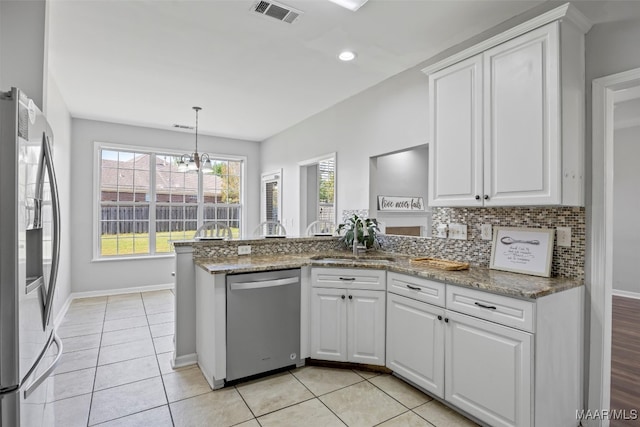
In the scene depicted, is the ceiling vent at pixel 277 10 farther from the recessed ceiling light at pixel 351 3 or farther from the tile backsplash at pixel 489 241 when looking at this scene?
the tile backsplash at pixel 489 241

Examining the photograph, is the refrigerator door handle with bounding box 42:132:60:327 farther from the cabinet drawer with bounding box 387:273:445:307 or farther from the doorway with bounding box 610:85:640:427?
the doorway with bounding box 610:85:640:427

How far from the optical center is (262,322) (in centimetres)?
257

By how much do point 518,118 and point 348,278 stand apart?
1.66m

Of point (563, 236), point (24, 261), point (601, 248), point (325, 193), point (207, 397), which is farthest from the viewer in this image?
point (325, 193)

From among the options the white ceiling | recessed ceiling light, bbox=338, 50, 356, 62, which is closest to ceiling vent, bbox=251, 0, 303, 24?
the white ceiling

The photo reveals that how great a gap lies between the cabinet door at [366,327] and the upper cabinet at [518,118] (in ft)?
3.26

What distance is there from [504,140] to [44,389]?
9.41ft

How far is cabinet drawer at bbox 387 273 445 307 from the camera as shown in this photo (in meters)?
2.22

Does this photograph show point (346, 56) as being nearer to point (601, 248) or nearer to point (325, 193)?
point (601, 248)

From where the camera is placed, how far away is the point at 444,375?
7.16 feet

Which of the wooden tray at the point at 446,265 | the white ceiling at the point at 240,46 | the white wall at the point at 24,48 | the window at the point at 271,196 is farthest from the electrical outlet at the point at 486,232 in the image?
the window at the point at 271,196

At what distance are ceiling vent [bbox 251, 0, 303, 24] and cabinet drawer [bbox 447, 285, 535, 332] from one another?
2.23 meters

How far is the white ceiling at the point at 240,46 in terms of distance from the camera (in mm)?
2389

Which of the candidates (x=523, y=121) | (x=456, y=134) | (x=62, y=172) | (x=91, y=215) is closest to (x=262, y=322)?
(x=456, y=134)
